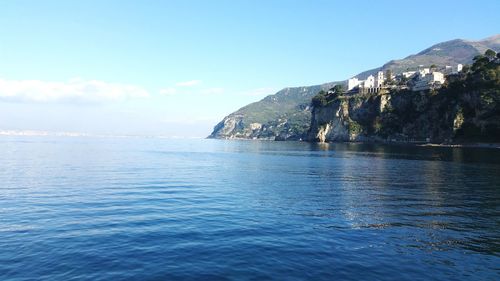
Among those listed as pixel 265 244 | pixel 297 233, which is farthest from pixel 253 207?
pixel 265 244

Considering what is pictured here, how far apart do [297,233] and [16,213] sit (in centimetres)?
2257

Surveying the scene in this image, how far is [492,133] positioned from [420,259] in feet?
620

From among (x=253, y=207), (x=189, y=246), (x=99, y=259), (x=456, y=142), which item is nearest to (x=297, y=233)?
(x=189, y=246)

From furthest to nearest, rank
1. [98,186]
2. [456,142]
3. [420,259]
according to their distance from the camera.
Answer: [456,142] → [98,186] → [420,259]

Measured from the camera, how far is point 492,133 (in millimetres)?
176875

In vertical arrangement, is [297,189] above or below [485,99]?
below

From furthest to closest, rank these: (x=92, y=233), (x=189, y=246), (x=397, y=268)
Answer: (x=92, y=233), (x=189, y=246), (x=397, y=268)

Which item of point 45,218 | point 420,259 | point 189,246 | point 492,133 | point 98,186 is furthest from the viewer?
point 492,133

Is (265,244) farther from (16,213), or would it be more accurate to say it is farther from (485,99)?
(485,99)

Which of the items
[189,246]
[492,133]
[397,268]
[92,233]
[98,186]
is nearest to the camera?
[397,268]

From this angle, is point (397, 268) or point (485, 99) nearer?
point (397, 268)

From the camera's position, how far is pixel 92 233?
79.3ft

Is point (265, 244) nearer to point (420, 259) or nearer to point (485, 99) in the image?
point (420, 259)

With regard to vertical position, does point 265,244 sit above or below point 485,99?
below
